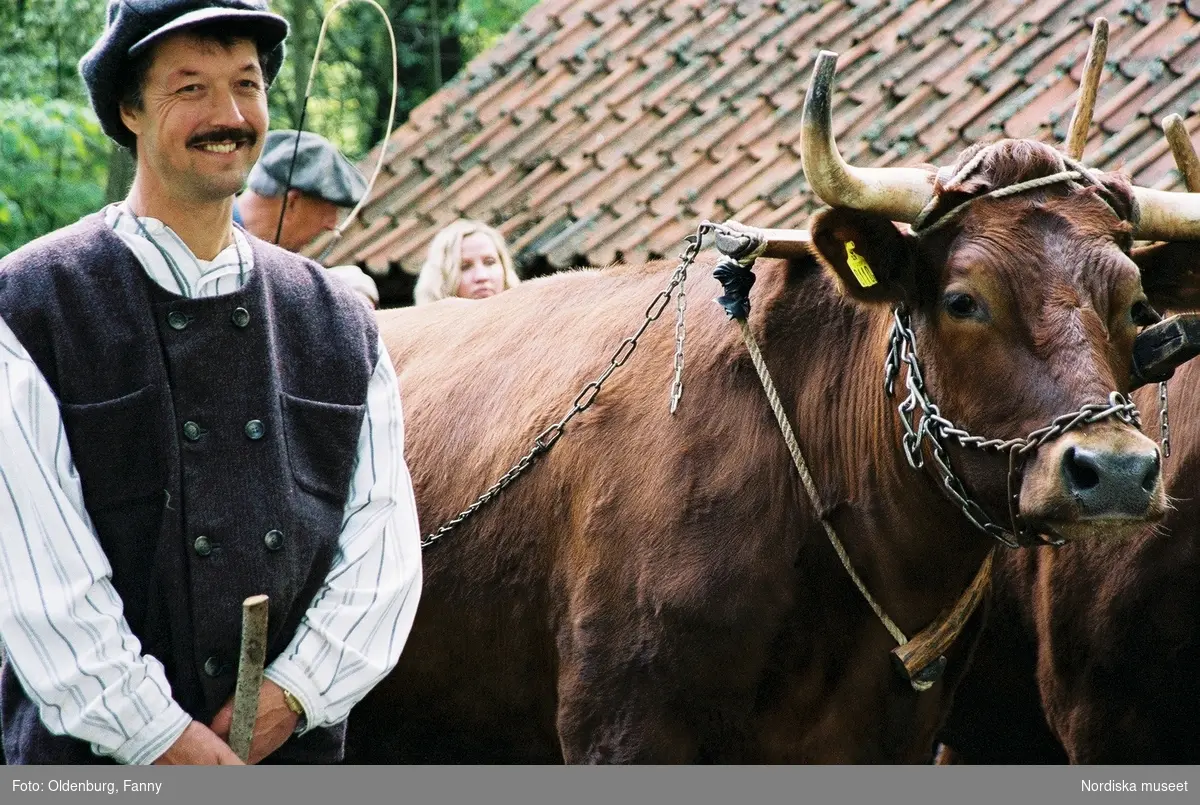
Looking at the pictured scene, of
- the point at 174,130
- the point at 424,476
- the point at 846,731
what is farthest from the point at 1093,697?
the point at 174,130

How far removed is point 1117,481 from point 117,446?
194cm

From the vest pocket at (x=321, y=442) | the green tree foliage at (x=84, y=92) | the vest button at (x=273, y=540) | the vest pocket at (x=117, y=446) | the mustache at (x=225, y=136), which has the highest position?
the mustache at (x=225, y=136)

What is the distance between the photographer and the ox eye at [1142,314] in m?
3.53

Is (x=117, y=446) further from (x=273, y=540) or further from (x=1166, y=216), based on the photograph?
(x=1166, y=216)

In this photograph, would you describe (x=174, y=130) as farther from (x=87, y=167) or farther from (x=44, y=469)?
(x=87, y=167)

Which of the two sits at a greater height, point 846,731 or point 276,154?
point 276,154

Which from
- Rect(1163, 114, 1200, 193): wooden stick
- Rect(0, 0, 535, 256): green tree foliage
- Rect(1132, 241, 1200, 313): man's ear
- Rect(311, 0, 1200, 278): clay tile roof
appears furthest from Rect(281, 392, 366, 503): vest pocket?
Rect(311, 0, 1200, 278): clay tile roof

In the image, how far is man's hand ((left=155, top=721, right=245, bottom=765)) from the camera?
2555 millimetres

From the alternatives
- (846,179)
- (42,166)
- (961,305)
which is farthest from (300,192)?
(42,166)

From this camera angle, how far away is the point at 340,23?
1556cm

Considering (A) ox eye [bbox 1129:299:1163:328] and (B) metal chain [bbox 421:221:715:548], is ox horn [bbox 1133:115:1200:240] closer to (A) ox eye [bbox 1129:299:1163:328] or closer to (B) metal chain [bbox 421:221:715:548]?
(A) ox eye [bbox 1129:299:1163:328]

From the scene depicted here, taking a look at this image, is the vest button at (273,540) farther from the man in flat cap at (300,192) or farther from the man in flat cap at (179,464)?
the man in flat cap at (300,192)

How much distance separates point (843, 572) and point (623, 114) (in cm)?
649

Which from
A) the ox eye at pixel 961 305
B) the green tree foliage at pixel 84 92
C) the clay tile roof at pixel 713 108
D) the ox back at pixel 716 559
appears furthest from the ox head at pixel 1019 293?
the clay tile roof at pixel 713 108
